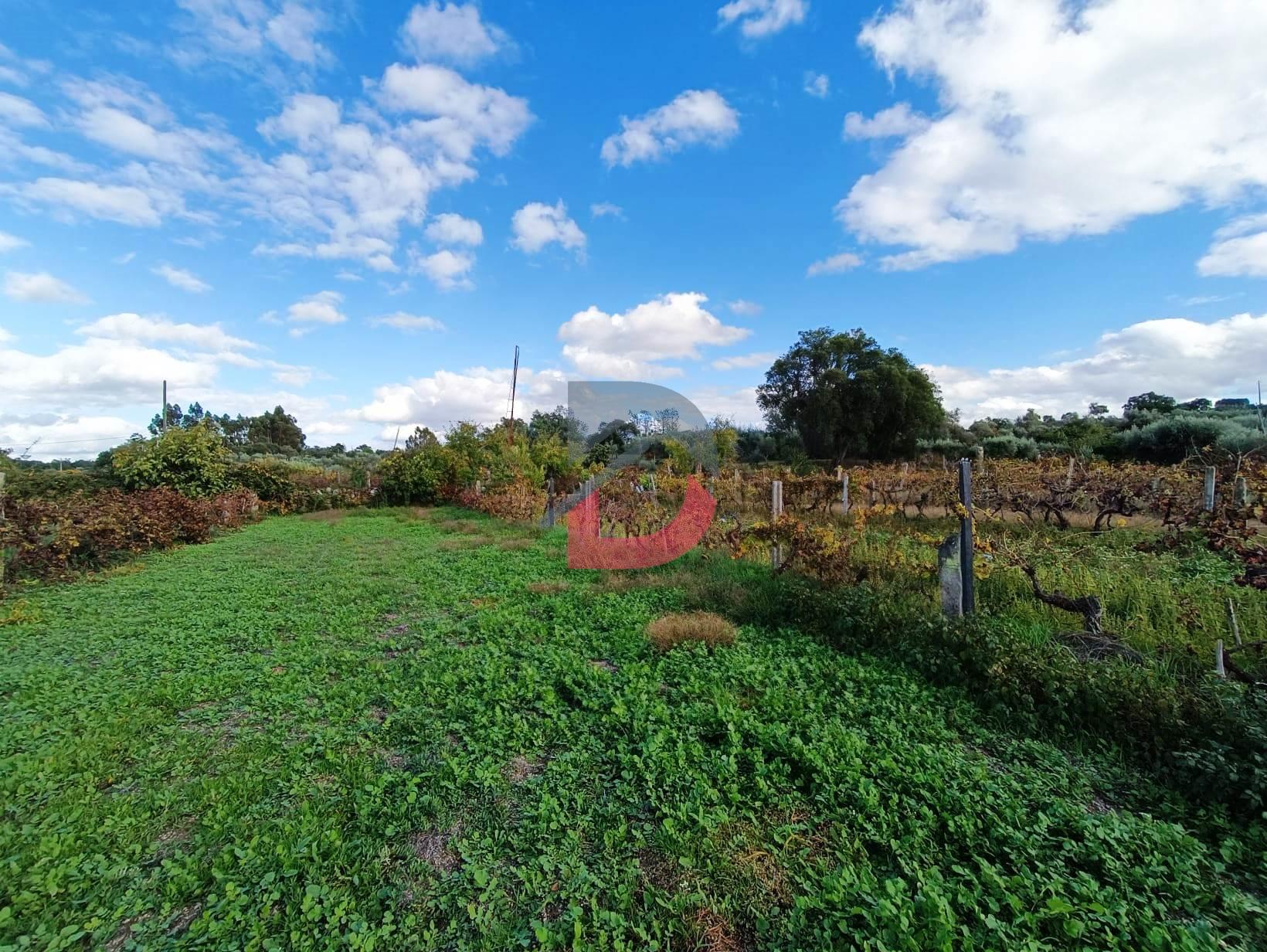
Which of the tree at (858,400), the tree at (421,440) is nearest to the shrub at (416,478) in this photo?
the tree at (421,440)

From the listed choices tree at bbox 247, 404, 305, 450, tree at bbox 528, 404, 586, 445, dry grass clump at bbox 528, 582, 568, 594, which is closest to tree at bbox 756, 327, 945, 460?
tree at bbox 528, 404, 586, 445

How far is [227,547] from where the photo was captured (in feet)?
30.7

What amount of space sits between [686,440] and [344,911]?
79.6 ft

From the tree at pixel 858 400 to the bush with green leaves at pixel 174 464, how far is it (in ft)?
78.3

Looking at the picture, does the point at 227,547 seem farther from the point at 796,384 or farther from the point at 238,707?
the point at 796,384

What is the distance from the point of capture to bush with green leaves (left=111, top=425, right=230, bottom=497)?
12.3m

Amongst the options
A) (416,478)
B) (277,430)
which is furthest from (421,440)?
(277,430)

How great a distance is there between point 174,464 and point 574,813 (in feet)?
49.2

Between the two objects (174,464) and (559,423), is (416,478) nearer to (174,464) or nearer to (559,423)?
(174,464)

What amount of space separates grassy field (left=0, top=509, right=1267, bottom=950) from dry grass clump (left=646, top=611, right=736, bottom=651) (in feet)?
0.55

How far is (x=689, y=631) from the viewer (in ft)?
13.8

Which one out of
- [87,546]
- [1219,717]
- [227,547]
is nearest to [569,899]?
[1219,717]

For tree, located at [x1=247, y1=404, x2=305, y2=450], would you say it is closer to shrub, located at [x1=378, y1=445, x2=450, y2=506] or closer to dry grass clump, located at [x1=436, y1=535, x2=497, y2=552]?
shrub, located at [x1=378, y1=445, x2=450, y2=506]

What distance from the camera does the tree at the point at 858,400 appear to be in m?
25.3
